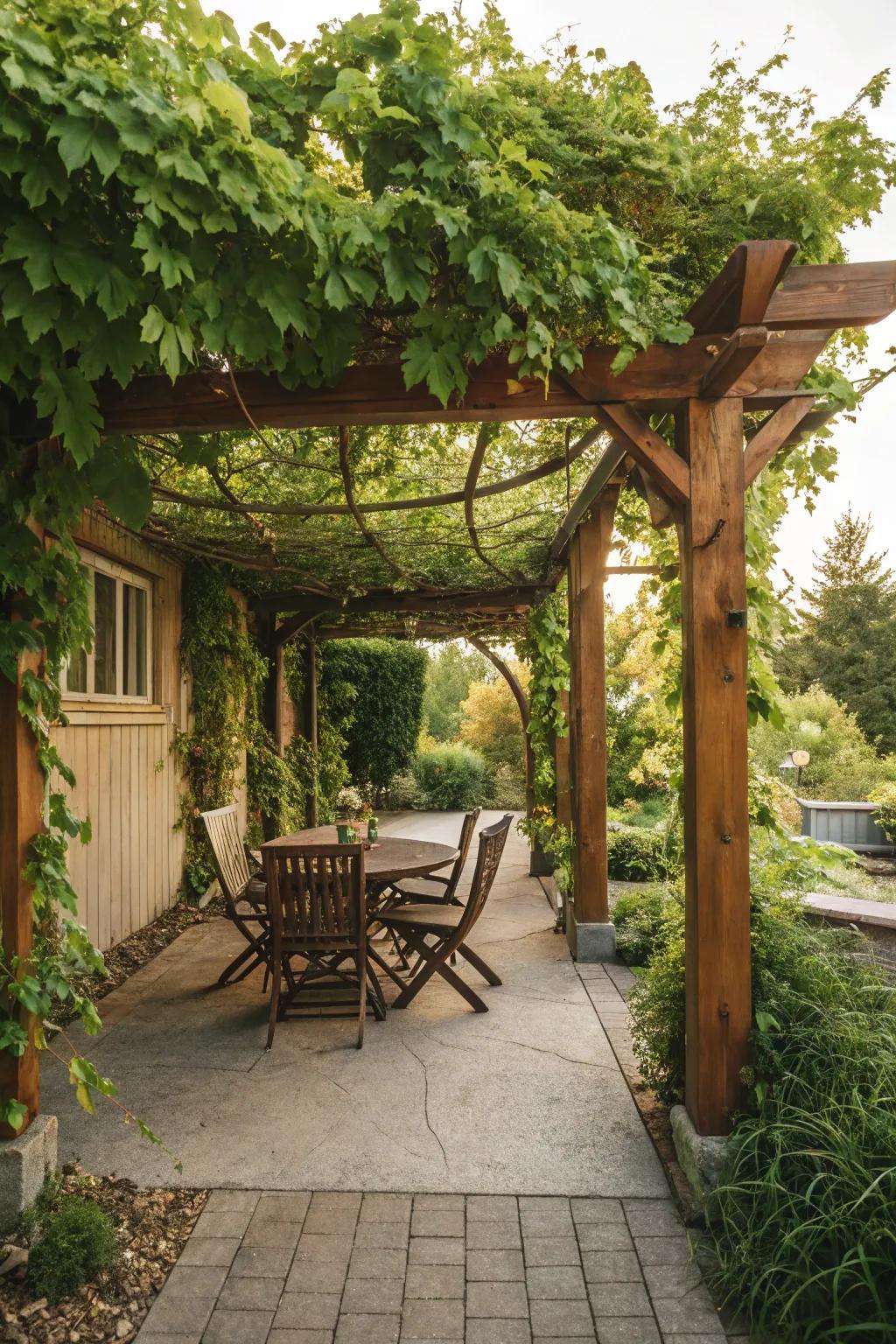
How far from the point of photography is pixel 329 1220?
2.54 m

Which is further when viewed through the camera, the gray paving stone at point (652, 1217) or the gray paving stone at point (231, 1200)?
the gray paving stone at point (231, 1200)

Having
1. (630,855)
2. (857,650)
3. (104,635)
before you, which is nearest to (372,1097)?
(104,635)

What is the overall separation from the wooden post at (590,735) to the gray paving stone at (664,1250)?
2.87 meters

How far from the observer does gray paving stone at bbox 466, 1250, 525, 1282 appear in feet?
7.49

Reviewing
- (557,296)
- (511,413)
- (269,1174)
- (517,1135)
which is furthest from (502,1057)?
(557,296)

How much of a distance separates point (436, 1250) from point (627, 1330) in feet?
1.84

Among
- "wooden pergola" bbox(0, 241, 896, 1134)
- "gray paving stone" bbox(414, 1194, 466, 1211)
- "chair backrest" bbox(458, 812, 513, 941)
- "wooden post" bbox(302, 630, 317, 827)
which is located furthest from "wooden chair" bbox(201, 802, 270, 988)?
"wooden post" bbox(302, 630, 317, 827)

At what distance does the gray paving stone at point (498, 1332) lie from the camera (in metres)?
2.05

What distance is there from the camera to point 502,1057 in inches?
146

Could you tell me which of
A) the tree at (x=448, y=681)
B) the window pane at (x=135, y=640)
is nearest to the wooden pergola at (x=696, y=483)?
the window pane at (x=135, y=640)

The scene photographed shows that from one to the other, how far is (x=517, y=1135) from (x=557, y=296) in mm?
2762

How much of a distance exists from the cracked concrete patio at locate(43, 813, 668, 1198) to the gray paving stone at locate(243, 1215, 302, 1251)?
0.65 feet

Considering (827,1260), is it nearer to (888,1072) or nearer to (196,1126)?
(888,1072)

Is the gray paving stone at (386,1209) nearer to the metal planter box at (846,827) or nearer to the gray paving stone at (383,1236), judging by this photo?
the gray paving stone at (383,1236)
